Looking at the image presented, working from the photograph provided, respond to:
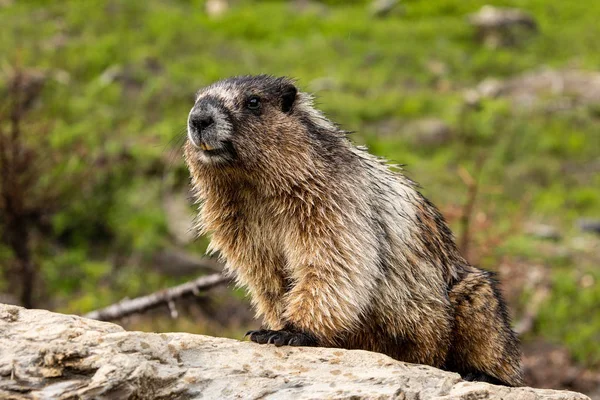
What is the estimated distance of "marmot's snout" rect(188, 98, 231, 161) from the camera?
512 cm

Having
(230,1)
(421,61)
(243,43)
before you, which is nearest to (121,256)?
(243,43)

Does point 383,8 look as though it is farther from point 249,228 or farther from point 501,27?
point 249,228

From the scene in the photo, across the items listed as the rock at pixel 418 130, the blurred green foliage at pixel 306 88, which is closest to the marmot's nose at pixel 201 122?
the blurred green foliage at pixel 306 88

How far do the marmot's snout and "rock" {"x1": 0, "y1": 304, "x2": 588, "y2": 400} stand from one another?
124 cm

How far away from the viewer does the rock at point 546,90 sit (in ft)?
68.1

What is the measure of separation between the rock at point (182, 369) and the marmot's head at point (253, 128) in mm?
1239

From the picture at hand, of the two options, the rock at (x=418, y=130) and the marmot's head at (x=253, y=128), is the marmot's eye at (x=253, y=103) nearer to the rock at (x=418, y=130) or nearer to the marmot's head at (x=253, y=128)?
the marmot's head at (x=253, y=128)

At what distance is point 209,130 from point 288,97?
2.28 ft

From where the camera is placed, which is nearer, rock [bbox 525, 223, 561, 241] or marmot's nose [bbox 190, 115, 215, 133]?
marmot's nose [bbox 190, 115, 215, 133]

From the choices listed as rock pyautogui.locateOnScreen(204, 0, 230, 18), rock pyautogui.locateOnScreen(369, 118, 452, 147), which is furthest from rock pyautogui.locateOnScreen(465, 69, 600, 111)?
rock pyautogui.locateOnScreen(204, 0, 230, 18)

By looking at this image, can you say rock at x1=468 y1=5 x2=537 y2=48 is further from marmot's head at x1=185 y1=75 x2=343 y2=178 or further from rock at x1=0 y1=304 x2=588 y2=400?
rock at x1=0 y1=304 x2=588 y2=400

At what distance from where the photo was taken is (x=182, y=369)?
13.8 ft

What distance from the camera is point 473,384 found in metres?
4.49

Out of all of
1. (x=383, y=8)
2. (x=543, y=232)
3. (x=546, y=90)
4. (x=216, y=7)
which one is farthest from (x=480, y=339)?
(x=383, y=8)
